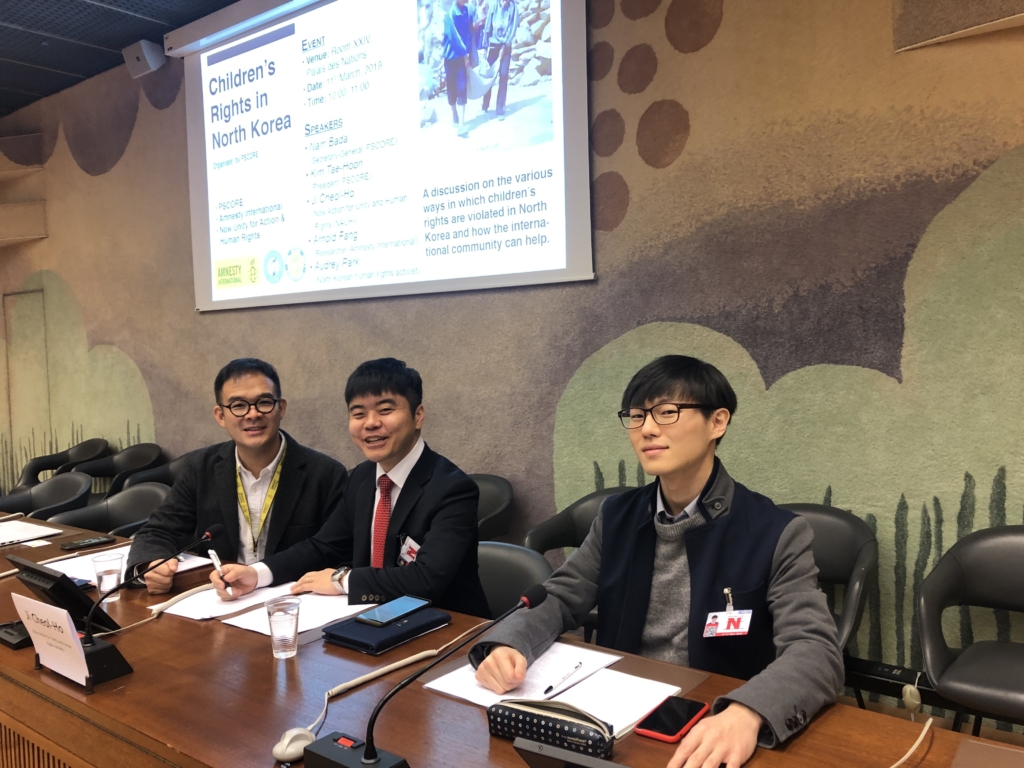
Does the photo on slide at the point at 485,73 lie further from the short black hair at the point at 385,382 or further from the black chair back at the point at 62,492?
the black chair back at the point at 62,492

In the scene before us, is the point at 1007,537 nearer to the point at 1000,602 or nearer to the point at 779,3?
the point at 1000,602

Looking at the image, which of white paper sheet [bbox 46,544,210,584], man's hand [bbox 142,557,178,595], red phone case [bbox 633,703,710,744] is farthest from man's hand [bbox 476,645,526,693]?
white paper sheet [bbox 46,544,210,584]

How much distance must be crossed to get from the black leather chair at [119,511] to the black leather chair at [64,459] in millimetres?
1699

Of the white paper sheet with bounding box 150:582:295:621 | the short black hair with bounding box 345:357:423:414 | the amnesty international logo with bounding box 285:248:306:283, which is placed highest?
the amnesty international logo with bounding box 285:248:306:283

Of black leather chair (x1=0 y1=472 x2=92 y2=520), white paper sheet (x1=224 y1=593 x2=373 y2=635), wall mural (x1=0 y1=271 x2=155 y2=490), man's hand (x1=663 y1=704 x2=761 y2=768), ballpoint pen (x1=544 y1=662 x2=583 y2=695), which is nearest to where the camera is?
man's hand (x1=663 y1=704 x2=761 y2=768)

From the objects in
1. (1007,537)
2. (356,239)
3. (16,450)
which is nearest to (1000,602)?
(1007,537)

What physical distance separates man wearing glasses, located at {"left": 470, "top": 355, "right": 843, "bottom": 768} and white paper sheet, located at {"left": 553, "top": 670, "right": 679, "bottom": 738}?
110 mm

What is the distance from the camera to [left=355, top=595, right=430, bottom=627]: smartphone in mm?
1601

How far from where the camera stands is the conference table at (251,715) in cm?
109

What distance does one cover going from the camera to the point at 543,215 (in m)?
3.24

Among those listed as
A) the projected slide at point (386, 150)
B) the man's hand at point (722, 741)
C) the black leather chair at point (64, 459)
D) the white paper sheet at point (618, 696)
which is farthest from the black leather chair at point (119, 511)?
the man's hand at point (722, 741)

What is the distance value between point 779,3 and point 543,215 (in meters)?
1.16

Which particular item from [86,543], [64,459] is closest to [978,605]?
[86,543]

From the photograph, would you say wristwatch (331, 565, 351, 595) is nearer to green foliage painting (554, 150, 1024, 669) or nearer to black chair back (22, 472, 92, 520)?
green foliage painting (554, 150, 1024, 669)
